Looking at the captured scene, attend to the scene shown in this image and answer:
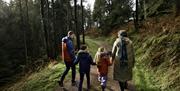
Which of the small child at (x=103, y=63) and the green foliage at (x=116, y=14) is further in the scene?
the green foliage at (x=116, y=14)

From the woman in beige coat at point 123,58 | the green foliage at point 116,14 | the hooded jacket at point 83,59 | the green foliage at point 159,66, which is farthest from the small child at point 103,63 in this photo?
the green foliage at point 116,14

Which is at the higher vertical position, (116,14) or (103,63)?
(116,14)

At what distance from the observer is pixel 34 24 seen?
182ft

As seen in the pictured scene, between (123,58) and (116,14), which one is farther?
(116,14)

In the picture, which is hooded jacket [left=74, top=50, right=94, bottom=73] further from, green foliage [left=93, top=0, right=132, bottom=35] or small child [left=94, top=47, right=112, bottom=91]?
green foliage [left=93, top=0, right=132, bottom=35]

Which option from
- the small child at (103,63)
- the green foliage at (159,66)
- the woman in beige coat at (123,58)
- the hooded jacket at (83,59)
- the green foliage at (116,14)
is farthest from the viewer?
the green foliage at (116,14)

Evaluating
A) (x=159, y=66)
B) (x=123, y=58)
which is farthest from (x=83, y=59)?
(x=159, y=66)

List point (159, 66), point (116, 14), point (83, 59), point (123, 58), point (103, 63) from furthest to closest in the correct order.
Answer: point (116, 14), point (159, 66), point (103, 63), point (83, 59), point (123, 58)

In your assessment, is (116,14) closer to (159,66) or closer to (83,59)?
(159,66)

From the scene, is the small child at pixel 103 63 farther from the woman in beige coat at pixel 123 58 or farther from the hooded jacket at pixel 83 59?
the woman in beige coat at pixel 123 58

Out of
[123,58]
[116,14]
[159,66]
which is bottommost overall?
[159,66]

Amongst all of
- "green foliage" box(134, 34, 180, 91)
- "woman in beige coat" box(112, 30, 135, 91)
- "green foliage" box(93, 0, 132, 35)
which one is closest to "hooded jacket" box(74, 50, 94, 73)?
"woman in beige coat" box(112, 30, 135, 91)

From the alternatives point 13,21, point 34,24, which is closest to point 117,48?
point 13,21

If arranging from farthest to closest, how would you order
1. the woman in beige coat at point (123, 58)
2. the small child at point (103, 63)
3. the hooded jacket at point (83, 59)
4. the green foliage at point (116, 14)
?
1. the green foliage at point (116, 14)
2. the small child at point (103, 63)
3. the hooded jacket at point (83, 59)
4. the woman in beige coat at point (123, 58)
